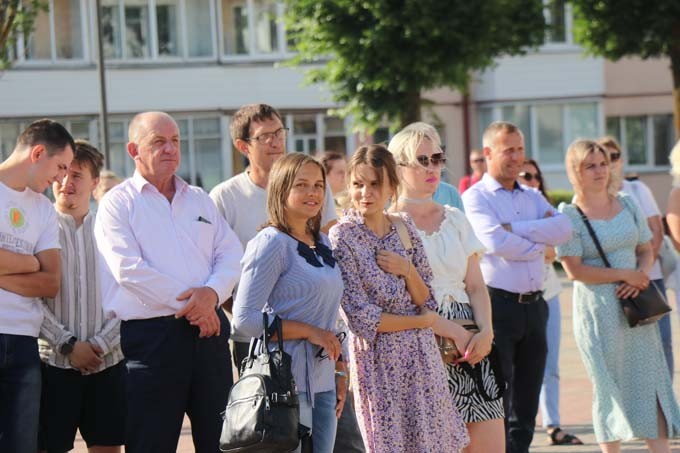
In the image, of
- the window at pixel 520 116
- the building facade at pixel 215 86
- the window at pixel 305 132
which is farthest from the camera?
the window at pixel 520 116

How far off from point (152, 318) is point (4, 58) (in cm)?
993

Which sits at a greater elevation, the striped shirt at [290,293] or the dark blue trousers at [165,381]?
the striped shirt at [290,293]

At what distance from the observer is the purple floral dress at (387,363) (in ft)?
20.4

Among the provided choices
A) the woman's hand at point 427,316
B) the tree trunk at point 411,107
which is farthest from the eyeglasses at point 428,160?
the tree trunk at point 411,107

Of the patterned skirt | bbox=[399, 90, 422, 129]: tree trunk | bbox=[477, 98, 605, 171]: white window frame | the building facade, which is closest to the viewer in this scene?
the patterned skirt

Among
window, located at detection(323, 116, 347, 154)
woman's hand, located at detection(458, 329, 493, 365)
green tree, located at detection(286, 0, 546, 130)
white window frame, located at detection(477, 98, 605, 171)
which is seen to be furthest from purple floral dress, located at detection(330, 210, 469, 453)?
white window frame, located at detection(477, 98, 605, 171)

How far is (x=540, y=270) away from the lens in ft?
26.9

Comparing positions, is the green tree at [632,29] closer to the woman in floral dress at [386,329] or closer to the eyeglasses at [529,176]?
the eyeglasses at [529,176]

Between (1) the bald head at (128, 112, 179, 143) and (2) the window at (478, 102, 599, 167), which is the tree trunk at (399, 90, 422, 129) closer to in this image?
(2) the window at (478, 102, 599, 167)

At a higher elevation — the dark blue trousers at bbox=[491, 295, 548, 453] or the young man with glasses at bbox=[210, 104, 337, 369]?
the young man with glasses at bbox=[210, 104, 337, 369]

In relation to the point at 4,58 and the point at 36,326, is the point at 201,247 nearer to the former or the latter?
the point at 36,326

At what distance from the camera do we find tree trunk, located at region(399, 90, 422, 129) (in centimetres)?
2320

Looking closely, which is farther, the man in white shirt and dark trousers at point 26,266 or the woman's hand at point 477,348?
the woman's hand at point 477,348

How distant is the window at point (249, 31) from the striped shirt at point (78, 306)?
87.2ft
